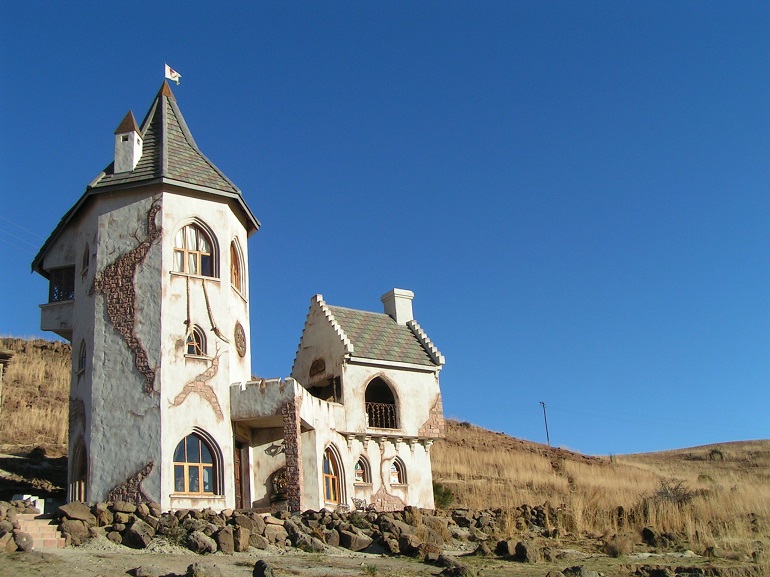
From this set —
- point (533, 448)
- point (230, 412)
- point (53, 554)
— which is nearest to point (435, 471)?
point (533, 448)

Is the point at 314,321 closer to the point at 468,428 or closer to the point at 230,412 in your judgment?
the point at 230,412

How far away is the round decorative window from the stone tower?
0.21 feet

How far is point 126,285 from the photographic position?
96.5ft

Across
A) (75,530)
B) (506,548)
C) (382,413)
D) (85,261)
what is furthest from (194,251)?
(506,548)

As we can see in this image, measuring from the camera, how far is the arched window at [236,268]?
32062 mm

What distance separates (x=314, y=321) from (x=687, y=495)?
15650 mm

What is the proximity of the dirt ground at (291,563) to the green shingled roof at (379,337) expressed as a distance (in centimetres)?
1229

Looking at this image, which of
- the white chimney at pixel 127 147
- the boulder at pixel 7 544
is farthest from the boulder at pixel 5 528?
the white chimney at pixel 127 147

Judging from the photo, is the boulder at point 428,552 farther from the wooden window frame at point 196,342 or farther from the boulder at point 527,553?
the wooden window frame at point 196,342

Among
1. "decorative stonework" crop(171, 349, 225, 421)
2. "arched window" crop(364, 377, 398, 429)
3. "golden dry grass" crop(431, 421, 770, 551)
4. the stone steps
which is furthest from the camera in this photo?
"arched window" crop(364, 377, 398, 429)

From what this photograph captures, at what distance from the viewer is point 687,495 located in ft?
116

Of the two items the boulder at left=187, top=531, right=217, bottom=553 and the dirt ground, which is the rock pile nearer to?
the dirt ground

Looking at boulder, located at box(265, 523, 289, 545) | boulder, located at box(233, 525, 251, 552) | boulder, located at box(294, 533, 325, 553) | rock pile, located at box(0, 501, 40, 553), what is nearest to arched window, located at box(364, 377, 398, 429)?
boulder, located at box(265, 523, 289, 545)

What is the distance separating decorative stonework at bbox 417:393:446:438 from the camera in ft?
118
